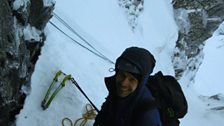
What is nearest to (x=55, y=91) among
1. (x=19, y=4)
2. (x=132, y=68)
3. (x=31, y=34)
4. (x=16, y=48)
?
(x=31, y=34)

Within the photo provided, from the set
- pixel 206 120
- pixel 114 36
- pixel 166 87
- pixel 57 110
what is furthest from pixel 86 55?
pixel 206 120

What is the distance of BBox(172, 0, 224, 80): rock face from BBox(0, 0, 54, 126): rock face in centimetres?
1211

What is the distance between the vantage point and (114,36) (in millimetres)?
9938

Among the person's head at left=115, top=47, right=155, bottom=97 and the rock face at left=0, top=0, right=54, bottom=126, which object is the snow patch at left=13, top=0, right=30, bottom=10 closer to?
the rock face at left=0, top=0, right=54, bottom=126

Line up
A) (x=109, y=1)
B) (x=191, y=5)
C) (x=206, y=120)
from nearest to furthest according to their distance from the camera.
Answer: (x=109, y=1) → (x=206, y=120) → (x=191, y=5)

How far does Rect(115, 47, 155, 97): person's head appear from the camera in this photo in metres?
2.87

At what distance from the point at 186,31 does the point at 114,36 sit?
7.76 m

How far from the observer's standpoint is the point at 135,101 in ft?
9.78

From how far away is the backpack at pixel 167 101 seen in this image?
3.27m

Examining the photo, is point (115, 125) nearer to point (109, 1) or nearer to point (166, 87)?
point (166, 87)

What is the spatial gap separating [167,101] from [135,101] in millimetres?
434

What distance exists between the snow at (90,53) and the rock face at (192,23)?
61cm

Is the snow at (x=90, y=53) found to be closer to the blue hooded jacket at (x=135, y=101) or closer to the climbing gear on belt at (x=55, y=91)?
the climbing gear on belt at (x=55, y=91)

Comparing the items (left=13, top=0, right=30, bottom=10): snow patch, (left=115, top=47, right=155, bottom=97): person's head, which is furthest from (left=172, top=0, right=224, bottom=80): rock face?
(left=115, top=47, right=155, bottom=97): person's head
